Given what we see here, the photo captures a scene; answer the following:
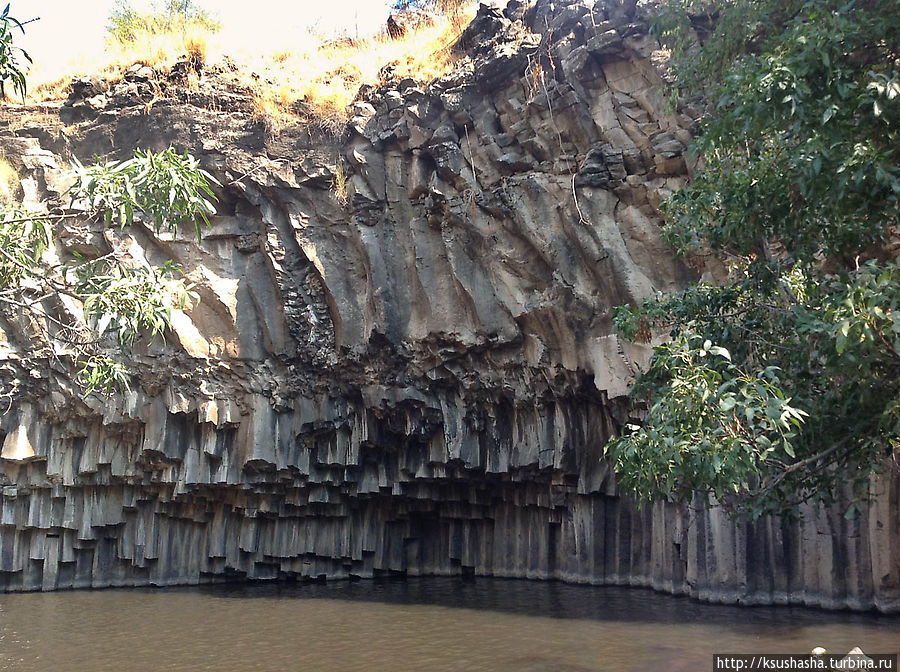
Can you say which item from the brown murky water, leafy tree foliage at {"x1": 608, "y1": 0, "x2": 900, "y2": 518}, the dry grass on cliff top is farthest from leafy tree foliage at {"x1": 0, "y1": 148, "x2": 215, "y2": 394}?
the dry grass on cliff top

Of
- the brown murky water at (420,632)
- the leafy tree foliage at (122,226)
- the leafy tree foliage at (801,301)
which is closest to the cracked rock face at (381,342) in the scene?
the brown murky water at (420,632)

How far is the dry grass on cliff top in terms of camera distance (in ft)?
62.7

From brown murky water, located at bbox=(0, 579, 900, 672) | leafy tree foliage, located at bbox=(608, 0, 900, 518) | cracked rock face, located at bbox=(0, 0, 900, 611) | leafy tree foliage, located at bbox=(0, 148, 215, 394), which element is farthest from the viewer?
cracked rock face, located at bbox=(0, 0, 900, 611)

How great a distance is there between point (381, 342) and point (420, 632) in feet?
23.7

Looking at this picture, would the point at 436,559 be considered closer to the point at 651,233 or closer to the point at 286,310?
the point at 286,310

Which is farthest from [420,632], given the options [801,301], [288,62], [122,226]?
[288,62]

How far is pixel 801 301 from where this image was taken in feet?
27.0

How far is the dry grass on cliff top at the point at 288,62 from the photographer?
1912cm

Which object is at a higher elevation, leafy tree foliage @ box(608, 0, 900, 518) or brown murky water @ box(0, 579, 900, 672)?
leafy tree foliage @ box(608, 0, 900, 518)

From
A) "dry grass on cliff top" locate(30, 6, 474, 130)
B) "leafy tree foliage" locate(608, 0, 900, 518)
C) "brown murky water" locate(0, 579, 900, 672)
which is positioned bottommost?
"brown murky water" locate(0, 579, 900, 672)

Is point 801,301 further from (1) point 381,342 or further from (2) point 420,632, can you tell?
(1) point 381,342

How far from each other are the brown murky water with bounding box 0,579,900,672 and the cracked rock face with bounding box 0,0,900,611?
2.12 meters

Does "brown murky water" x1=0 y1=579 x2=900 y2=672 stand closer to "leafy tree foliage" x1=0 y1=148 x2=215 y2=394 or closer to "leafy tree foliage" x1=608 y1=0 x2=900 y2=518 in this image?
"leafy tree foliage" x1=608 y1=0 x2=900 y2=518

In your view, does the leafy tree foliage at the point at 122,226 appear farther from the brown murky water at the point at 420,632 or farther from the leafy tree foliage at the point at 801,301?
the leafy tree foliage at the point at 801,301
